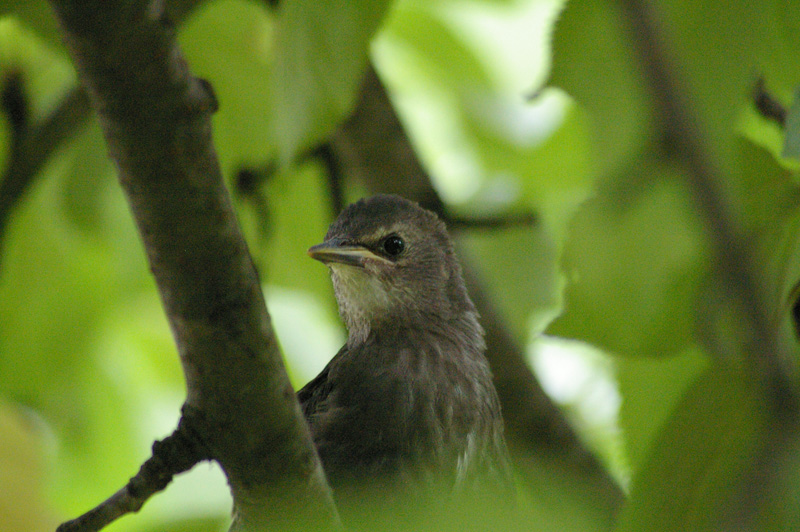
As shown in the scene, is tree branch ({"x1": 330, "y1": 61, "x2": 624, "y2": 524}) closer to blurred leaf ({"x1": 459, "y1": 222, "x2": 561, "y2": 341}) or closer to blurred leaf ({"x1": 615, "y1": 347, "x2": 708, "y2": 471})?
blurred leaf ({"x1": 459, "y1": 222, "x2": 561, "y2": 341})

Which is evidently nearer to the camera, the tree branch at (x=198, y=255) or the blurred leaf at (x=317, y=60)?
the tree branch at (x=198, y=255)

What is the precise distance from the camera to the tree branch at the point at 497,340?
156 inches

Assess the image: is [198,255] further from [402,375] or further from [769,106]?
[402,375]

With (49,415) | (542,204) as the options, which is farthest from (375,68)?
(49,415)

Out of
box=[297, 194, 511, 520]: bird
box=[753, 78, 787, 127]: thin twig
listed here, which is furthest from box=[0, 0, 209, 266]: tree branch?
box=[753, 78, 787, 127]: thin twig

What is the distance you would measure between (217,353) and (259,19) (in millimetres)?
2205

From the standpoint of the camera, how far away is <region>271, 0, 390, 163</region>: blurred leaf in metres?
2.22

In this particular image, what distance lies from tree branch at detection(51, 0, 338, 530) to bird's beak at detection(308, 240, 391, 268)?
5.06 feet

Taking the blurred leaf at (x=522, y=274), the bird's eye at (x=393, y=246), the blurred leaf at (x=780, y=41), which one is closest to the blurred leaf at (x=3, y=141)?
A: the bird's eye at (x=393, y=246)

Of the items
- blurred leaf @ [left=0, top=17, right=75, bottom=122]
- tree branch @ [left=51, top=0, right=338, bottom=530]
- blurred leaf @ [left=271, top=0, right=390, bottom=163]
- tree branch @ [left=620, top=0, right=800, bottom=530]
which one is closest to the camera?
tree branch @ [left=620, top=0, right=800, bottom=530]

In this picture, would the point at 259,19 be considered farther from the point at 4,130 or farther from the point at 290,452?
the point at 290,452

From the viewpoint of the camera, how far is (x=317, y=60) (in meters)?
2.27

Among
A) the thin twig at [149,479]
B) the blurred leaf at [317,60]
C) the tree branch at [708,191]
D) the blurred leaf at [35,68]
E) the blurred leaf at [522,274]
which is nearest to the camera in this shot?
the tree branch at [708,191]

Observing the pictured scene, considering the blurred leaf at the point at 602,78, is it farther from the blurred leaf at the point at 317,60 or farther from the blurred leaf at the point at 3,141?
the blurred leaf at the point at 3,141
